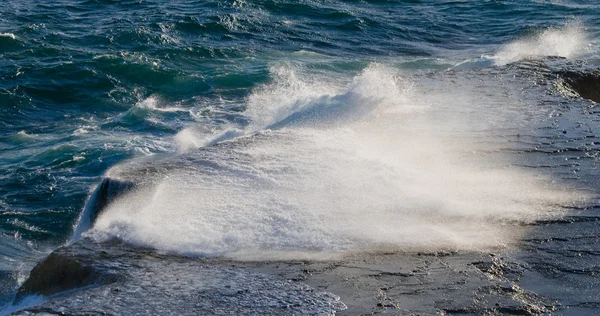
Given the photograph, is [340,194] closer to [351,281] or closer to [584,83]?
[351,281]

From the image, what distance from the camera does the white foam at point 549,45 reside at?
16.1 m

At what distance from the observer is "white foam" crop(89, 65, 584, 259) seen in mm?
7543

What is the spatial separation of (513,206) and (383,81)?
4.62m

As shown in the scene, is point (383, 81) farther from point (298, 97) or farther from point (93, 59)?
point (93, 59)

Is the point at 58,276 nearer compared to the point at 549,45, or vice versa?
the point at 58,276

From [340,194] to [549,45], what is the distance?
423 inches

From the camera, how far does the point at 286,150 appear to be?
9.70m

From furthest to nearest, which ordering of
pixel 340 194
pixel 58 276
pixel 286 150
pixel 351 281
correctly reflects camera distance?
pixel 286 150
pixel 340 194
pixel 58 276
pixel 351 281

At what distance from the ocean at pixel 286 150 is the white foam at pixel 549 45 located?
8 cm

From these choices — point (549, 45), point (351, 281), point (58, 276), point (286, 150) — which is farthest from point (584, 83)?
point (58, 276)

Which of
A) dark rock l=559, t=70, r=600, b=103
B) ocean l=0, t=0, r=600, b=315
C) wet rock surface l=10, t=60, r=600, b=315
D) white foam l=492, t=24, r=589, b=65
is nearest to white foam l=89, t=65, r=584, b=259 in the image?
ocean l=0, t=0, r=600, b=315

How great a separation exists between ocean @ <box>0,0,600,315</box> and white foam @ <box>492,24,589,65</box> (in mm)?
80

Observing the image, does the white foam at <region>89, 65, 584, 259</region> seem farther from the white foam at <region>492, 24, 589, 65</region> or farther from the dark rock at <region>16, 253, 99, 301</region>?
the white foam at <region>492, 24, 589, 65</region>

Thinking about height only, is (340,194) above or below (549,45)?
below
